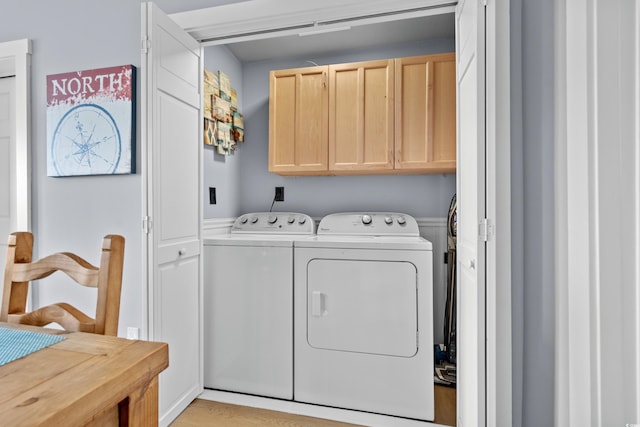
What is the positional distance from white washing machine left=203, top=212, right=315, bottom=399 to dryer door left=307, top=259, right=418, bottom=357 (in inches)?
6.9

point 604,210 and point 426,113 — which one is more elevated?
point 426,113

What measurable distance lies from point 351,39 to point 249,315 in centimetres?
211

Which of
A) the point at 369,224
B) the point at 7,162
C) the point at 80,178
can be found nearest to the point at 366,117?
the point at 369,224

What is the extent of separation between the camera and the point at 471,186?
1362 millimetres

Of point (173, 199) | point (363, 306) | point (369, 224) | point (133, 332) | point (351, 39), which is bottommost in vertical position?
point (133, 332)

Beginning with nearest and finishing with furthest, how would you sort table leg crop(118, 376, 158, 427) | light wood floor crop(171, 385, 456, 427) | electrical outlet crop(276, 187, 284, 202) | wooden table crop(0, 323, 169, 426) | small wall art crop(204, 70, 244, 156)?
wooden table crop(0, 323, 169, 426), table leg crop(118, 376, 158, 427), light wood floor crop(171, 385, 456, 427), small wall art crop(204, 70, 244, 156), electrical outlet crop(276, 187, 284, 202)

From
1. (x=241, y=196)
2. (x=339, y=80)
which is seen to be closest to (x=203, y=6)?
(x=339, y=80)

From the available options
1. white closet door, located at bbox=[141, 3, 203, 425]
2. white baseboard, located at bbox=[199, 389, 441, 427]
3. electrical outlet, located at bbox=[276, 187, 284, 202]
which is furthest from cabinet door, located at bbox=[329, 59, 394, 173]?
Result: white baseboard, located at bbox=[199, 389, 441, 427]

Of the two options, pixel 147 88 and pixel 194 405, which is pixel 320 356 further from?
pixel 147 88

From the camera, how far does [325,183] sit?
9.45 ft

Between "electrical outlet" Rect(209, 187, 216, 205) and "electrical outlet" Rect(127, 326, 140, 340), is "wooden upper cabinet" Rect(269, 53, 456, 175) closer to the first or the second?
"electrical outlet" Rect(209, 187, 216, 205)

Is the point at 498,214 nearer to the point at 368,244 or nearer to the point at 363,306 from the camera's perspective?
the point at 368,244

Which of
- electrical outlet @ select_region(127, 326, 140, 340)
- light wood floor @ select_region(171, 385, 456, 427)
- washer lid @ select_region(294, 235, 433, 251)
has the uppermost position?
washer lid @ select_region(294, 235, 433, 251)

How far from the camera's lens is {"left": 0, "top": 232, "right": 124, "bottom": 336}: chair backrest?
0.98 metres
